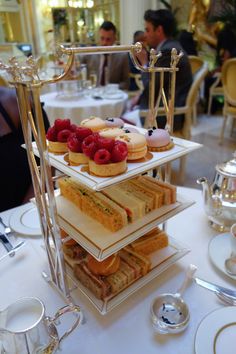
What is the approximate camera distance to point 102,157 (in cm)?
42

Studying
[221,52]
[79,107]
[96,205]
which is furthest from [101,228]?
[221,52]

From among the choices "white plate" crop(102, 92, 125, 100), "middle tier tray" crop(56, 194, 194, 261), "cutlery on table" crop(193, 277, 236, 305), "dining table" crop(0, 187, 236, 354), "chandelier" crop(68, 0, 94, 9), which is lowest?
"dining table" crop(0, 187, 236, 354)

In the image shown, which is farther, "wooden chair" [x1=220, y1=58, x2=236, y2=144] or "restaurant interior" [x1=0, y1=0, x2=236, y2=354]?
"wooden chair" [x1=220, y1=58, x2=236, y2=144]

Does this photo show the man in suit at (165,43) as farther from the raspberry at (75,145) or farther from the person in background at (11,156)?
the raspberry at (75,145)

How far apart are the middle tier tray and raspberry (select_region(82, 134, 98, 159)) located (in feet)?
0.45

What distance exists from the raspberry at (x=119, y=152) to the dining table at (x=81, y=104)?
148cm

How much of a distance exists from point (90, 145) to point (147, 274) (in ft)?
0.90

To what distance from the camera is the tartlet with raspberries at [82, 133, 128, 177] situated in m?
0.42

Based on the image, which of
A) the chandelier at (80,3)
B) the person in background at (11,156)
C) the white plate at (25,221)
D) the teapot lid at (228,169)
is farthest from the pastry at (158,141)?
the chandelier at (80,3)

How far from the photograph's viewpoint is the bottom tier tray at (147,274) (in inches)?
18.8

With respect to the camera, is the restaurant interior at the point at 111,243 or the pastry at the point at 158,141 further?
Answer: the pastry at the point at 158,141

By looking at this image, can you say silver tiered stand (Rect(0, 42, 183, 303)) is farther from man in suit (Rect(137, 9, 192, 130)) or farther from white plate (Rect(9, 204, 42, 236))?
man in suit (Rect(137, 9, 192, 130))

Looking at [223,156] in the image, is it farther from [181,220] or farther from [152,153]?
[152,153]

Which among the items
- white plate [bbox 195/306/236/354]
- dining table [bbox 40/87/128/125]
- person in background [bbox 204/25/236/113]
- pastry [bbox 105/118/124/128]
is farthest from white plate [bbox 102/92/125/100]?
person in background [bbox 204/25/236/113]
